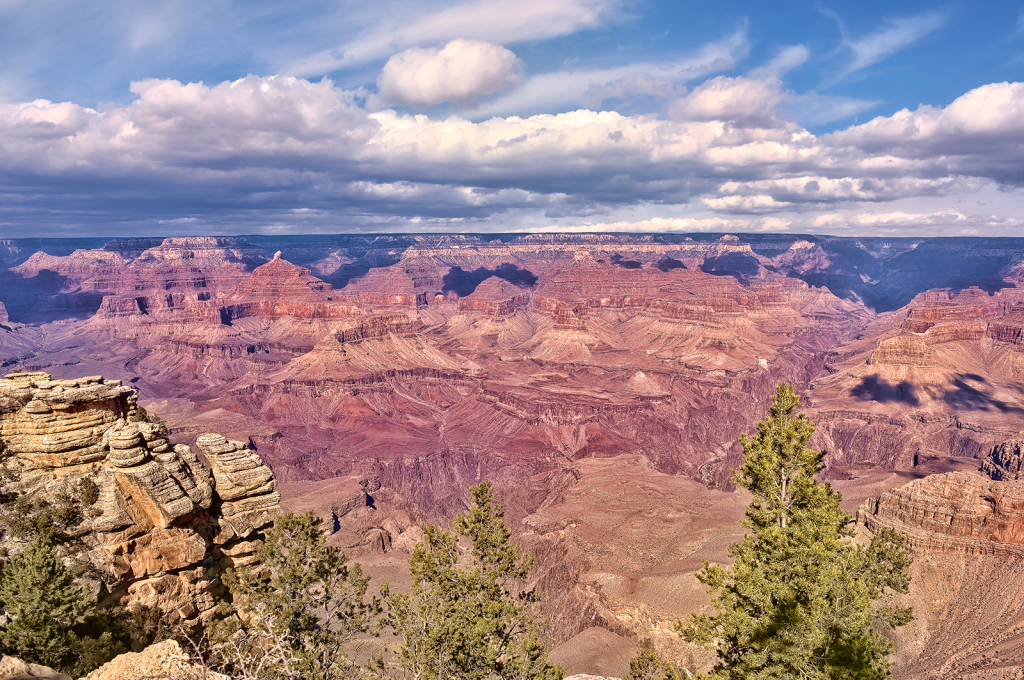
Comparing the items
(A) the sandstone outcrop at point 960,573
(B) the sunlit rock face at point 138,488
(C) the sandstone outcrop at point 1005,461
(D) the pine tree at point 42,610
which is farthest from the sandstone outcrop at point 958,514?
(D) the pine tree at point 42,610

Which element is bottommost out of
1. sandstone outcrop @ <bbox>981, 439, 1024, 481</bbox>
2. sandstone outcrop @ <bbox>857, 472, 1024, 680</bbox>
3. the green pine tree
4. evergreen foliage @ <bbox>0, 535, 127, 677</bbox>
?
sandstone outcrop @ <bbox>981, 439, 1024, 481</bbox>

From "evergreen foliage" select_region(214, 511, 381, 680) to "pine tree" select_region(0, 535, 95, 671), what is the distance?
178 inches

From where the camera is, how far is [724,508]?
69.5 metres

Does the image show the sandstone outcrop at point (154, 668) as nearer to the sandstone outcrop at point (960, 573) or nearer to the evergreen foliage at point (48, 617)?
the evergreen foliage at point (48, 617)

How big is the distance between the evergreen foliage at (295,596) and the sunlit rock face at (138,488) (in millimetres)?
1244

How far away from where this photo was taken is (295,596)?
22188mm

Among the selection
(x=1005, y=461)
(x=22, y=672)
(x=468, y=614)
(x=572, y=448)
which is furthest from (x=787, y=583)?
(x=1005, y=461)

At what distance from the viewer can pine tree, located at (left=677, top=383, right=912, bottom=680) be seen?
774 inches

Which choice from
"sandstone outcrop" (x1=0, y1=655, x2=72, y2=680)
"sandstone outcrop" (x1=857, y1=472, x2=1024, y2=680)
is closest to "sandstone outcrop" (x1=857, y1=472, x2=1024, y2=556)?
"sandstone outcrop" (x1=857, y1=472, x2=1024, y2=680)

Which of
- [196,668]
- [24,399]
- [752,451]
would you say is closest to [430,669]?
[196,668]

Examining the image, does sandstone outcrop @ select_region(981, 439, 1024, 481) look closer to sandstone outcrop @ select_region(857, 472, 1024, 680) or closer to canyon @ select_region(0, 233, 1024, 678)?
canyon @ select_region(0, 233, 1024, 678)

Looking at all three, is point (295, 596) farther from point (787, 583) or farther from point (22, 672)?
point (787, 583)

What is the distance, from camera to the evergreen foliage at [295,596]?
20.5 meters

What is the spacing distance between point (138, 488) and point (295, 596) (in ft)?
24.9
